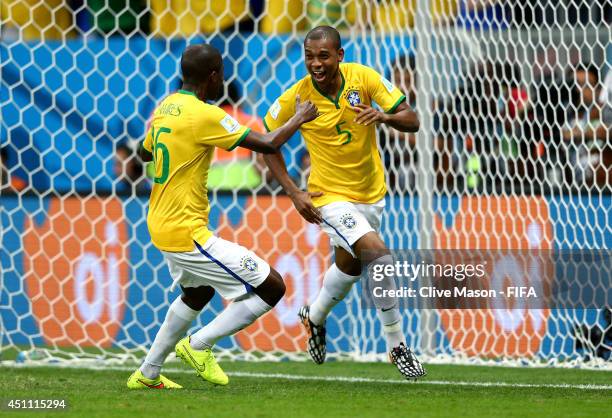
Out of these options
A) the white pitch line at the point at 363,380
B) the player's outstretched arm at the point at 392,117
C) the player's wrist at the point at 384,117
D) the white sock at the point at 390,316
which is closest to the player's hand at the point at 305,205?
→ the white sock at the point at 390,316

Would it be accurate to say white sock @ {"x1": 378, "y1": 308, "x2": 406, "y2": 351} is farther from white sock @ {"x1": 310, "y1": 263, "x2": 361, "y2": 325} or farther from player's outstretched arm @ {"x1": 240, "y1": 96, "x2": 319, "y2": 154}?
player's outstretched arm @ {"x1": 240, "y1": 96, "x2": 319, "y2": 154}

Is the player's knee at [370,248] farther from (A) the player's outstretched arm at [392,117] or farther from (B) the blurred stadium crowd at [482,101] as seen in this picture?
(B) the blurred stadium crowd at [482,101]

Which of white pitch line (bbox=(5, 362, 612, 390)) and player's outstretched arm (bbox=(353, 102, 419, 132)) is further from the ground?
player's outstretched arm (bbox=(353, 102, 419, 132))

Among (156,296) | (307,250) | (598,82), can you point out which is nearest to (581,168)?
(598,82)

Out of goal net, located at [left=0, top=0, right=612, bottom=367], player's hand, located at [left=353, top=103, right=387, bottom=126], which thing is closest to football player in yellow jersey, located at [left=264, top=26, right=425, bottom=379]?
player's hand, located at [left=353, top=103, right=387, bottom=126]

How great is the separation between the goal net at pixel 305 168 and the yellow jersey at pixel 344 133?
6.04 feet

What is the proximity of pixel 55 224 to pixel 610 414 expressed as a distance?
5136 mm

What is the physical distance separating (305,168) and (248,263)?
11.5 feet

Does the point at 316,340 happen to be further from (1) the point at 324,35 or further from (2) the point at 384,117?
(1) the point at 324,35

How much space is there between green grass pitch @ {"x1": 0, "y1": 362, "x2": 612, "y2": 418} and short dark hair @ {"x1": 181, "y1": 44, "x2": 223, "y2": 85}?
162cm

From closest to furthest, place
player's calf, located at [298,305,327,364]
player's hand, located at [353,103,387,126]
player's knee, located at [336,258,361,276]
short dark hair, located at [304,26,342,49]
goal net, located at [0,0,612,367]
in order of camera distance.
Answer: player's hand, located at [353,103,387,126]
short dark hair, located at [304,26,342,49]
player's knee, located at [336,258,361,276]
player's calf, located at [298,305,327,364]
goal net, located at [0,0,612,367]

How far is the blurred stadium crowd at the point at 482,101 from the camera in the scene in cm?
874

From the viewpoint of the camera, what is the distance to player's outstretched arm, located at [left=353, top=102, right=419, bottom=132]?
631 centimetres

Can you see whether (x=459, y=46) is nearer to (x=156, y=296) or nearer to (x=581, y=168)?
(x=581, y=168)
